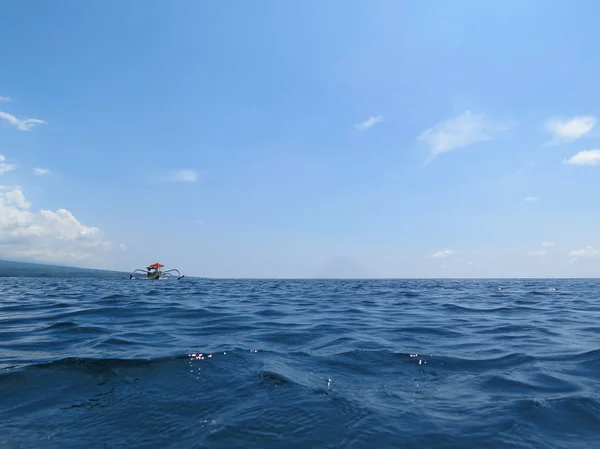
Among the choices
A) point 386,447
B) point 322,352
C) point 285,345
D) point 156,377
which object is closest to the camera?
point 386,447

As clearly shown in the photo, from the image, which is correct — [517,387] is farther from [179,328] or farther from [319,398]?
[179,328]

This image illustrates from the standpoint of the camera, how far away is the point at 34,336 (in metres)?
11.0

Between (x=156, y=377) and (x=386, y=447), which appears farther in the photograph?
(x=156, y=377)

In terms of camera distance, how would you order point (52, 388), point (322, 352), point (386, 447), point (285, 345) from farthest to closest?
point (285, 345) → point (322, 352) → point (52, 388) → point (386, 447)

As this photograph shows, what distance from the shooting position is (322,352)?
9.34m

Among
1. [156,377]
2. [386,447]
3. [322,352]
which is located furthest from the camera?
[322,352]

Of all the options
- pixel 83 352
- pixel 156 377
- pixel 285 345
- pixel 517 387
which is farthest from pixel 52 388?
pixel 517 387

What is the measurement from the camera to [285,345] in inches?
403

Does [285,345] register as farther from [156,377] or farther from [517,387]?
[517,387]

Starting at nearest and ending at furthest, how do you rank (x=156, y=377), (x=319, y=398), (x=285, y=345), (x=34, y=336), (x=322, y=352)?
1. (x=319, y=398)
2. (x=156, y=377)
3. (x=322, y=352)
4. (x=285, y=345)
5. (x=34, y=336)

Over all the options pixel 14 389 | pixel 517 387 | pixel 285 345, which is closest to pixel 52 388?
pixel 14 389

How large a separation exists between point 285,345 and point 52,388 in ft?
18.6

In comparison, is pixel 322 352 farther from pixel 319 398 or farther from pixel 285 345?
pixel 319 398

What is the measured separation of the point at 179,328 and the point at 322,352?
622 cm
